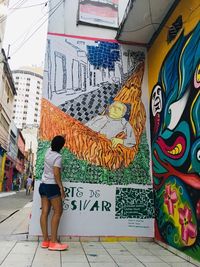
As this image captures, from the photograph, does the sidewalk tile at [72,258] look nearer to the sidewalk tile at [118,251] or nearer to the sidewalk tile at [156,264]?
the sidewalk tile at [118,251]

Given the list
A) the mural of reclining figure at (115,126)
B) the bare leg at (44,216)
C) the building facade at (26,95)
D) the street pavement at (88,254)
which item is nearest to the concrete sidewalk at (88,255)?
the street pavement at (88,254)

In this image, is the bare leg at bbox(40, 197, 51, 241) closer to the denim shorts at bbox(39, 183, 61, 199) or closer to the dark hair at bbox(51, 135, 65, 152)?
the denim shorts at bbox(39, 183, 61, 199)

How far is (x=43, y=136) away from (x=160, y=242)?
2392 millimetres

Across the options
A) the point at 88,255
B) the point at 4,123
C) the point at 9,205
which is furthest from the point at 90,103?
the point at 4,123

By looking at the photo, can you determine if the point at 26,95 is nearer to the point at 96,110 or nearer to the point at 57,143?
the point at 96,110

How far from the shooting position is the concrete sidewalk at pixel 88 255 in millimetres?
3055

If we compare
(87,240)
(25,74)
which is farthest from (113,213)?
(25,74)

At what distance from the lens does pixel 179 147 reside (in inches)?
149

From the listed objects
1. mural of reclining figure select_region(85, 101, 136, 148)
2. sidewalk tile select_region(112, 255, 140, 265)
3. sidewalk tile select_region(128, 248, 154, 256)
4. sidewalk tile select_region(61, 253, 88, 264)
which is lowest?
sidewalk tile select_region(128, 248, 154, 256)

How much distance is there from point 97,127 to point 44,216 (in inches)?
66.3

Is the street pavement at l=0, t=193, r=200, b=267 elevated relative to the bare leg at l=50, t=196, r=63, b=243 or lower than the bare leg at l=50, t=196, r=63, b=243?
lower

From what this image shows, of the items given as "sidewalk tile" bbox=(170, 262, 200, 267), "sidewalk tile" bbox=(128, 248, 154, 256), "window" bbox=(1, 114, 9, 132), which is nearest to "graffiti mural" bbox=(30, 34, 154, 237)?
"sidewalk tile" bbox=(128, 248, 154, 256)

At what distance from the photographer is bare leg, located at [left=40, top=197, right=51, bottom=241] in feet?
12.6

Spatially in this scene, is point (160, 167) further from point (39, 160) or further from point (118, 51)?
point (118, 51)
